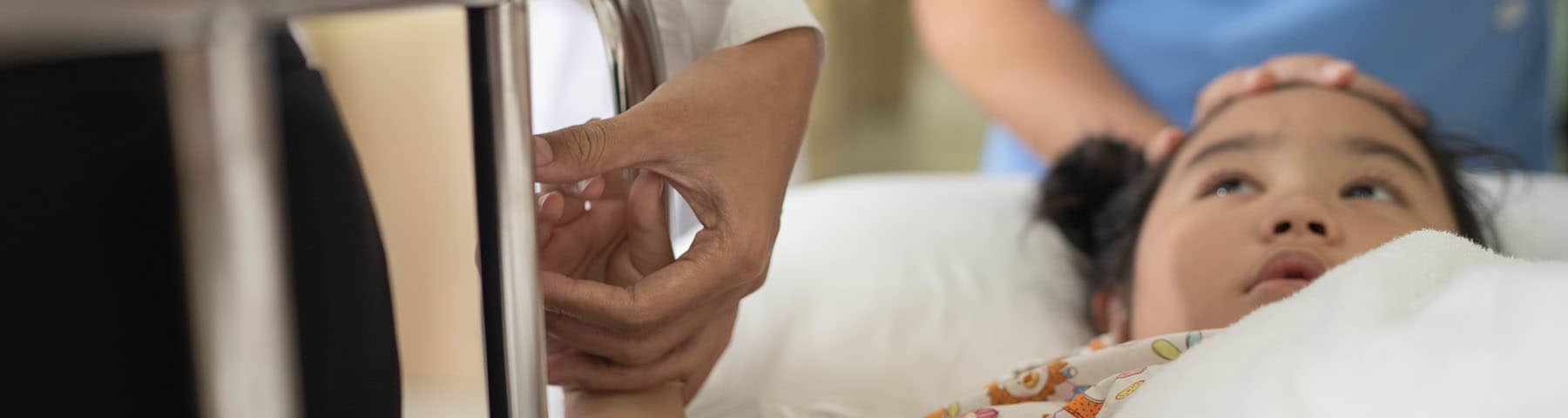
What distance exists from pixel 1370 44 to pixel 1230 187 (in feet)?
2.05

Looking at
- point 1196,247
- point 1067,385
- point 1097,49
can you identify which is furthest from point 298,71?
point 1097,49

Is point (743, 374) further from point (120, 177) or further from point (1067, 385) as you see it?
point (120, 177)

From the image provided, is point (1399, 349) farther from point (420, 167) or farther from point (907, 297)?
point (420, 167)

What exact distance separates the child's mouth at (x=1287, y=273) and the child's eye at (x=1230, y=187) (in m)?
0.12

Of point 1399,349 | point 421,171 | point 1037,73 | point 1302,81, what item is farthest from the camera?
point 421,171

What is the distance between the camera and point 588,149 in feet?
1.92

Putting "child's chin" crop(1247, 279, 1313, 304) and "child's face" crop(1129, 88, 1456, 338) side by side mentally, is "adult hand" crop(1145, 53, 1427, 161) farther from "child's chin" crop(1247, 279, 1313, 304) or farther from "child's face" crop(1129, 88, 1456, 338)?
"child's chin" crop(1247, 279, 1313, 304)

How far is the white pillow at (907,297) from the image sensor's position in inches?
38.6

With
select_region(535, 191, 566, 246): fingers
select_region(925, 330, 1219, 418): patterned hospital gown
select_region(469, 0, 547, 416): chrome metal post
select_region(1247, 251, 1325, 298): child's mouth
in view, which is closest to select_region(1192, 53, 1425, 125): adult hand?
select_region(1247, 251, 1325, 298): child's mouth

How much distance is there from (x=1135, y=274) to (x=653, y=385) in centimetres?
48

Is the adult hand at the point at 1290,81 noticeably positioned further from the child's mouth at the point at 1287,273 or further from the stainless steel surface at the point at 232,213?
the stainless steel surface at the point at 232,213

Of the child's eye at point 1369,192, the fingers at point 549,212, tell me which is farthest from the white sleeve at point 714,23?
the child's eye at point 1369,192

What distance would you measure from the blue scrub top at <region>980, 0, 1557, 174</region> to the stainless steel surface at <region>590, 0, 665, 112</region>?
2.92ft

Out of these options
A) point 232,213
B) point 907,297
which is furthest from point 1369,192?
point 232,213
